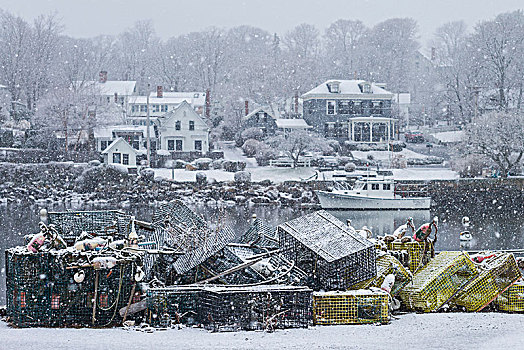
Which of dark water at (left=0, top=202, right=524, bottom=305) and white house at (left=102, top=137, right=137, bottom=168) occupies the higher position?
white house at (left=102, top=137, right=137, bottom=168)

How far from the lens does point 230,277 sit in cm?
432

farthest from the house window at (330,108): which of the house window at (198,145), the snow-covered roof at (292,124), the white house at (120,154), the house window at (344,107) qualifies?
the white house at (120,154)

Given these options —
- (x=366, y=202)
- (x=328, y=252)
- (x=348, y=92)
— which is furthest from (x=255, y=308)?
(x=348, y=92)

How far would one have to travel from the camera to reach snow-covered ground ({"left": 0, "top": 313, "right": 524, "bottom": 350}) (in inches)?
137

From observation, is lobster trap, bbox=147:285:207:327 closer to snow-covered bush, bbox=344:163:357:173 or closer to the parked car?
snow-covered bush, bbox=344:163:357:173

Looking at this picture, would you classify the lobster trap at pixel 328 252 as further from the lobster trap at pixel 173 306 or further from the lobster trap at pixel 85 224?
the lobster trap at pixel 85 224

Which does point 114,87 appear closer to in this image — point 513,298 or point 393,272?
point 393,272

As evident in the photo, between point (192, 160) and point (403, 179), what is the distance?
11873 mm

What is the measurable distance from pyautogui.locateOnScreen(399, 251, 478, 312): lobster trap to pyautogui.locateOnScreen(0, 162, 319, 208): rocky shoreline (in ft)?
87.1

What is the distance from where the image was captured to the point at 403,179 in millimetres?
33688

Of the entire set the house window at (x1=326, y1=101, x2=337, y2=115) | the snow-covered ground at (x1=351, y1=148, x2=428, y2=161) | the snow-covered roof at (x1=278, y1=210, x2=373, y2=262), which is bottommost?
the snow-covered ground at (x1=351, y1=148, x2=428, y2=161)

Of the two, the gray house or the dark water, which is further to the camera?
the gray house

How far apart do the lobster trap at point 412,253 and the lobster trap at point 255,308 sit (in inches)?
48.8

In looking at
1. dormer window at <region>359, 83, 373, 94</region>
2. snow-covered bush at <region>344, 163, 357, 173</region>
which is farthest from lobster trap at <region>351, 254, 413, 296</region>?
dormer window at <region>359, 83, 373, 94</region>
